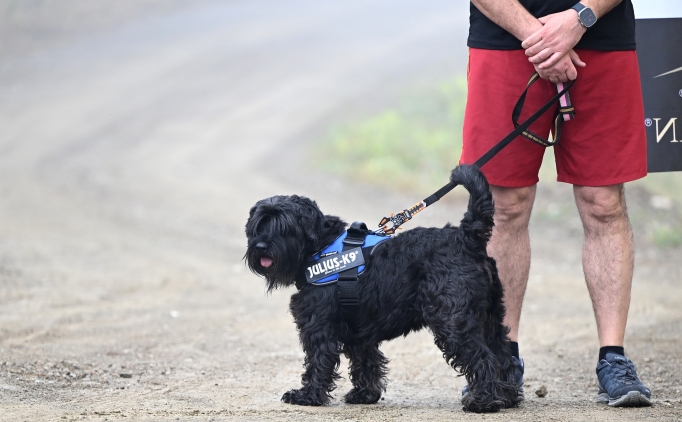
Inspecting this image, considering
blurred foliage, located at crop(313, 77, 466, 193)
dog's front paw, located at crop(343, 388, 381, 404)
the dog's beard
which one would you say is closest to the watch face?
the dog's beard

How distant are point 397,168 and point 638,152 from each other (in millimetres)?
10360

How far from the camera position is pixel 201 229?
1159cm

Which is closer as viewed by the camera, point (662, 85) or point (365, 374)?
point (365, 374)

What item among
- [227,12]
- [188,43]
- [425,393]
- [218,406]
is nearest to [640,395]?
[425,393]

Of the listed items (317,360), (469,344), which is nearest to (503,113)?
(469,344)

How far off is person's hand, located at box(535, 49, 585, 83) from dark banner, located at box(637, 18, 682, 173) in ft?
5.39

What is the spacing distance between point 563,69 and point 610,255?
1095mm

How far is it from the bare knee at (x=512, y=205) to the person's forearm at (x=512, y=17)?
2.79 feet

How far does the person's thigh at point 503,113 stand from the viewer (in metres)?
4.50

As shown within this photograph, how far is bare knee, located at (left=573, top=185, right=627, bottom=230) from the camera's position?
4.50m

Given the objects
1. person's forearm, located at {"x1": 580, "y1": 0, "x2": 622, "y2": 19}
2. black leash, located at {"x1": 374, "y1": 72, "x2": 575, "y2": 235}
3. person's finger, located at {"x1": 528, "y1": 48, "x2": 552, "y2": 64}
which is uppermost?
person's forearm, located at {"x1": 580, "y1": 0, "x2": 622, "y2": 19}

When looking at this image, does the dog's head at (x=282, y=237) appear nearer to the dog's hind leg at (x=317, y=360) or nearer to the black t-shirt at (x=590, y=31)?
the dog's hind leg at (x=317, y=360)

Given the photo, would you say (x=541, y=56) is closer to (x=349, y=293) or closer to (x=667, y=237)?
(x=349, y=293)

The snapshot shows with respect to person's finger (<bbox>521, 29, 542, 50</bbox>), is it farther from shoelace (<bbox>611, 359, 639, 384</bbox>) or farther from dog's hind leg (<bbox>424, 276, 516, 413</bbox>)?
shoelace (<bbox>611, 359, 639, 384</bbox>)
